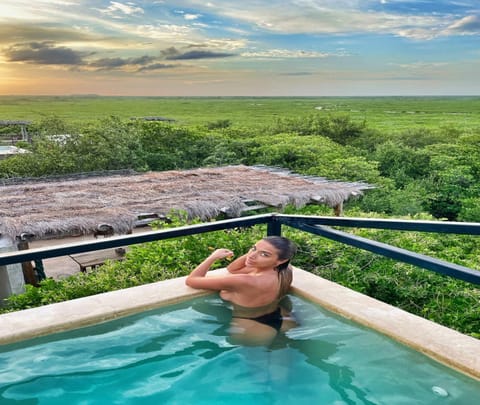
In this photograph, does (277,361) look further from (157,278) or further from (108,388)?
(157,278)

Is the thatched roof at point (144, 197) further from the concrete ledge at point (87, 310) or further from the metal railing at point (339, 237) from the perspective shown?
the metal railing at point (339, 237)

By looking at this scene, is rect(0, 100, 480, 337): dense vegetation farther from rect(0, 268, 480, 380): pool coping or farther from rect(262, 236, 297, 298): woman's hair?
rect(262, 236, 297, 298): woman's hair

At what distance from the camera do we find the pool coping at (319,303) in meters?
2.21

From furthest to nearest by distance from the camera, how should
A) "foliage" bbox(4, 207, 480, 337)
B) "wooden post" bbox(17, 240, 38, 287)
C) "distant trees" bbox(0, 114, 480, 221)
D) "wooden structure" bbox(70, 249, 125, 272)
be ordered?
"distant trees" bbox(0, 114, 480, 221)
"wooden structure" bbox(70, 249, 125, 272)
"wooden post" bbox(17, 240, 38, 287)
"foliage" bbox(4, 207, 480, 337)

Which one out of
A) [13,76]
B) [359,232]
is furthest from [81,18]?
[359,232]

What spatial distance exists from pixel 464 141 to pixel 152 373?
21.1m

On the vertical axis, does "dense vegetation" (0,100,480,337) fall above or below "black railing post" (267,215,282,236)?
below

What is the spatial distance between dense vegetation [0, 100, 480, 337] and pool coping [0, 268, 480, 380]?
0.86m

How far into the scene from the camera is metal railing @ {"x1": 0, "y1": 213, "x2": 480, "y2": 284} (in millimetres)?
2125

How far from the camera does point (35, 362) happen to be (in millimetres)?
2311

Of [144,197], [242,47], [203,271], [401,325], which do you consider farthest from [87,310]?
[242,47]

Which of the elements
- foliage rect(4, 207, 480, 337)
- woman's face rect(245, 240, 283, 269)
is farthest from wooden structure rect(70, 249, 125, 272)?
woman's face rect(245, 240, 283, 269)

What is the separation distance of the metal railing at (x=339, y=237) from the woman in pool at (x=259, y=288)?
0.23 metres

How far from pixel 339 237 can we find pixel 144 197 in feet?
20.3
